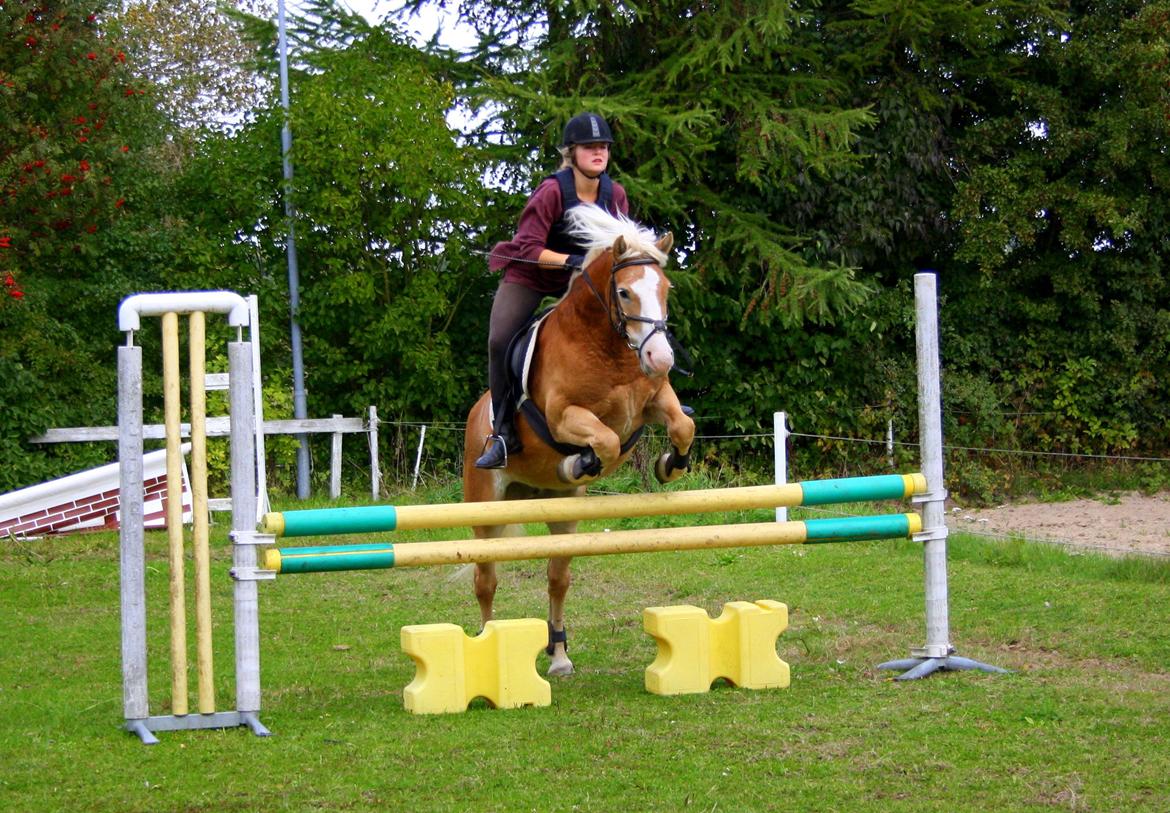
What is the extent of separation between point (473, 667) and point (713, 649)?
3.60 feet

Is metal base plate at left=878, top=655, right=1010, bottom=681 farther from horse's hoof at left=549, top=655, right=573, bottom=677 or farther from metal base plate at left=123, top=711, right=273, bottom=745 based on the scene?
metal base plate at left=123, top=711, right=273, bottom=745

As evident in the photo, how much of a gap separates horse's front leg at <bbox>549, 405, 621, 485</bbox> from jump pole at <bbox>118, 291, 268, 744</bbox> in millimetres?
1271

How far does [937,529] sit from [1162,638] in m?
1.51

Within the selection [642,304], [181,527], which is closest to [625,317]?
[642,304]

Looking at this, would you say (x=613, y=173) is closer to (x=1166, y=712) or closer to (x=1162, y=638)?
(x=1162, y=638)

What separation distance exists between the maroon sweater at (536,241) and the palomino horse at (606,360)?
0.20m

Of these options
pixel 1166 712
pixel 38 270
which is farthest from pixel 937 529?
pixel 38 270

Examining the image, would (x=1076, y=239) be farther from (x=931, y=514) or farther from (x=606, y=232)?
(x=606, y=232)

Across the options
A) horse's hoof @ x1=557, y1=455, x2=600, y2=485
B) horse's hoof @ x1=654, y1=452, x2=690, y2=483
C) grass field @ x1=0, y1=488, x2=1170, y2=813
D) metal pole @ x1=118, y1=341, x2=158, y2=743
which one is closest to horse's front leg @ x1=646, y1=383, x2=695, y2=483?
horse's hoof @ x1=654, y1=452, x2=690, y2=483

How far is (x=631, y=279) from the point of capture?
5.08 m

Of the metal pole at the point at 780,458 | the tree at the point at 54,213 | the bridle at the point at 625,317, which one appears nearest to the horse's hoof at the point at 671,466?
the bridle at the point at 625,317

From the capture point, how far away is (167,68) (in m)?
25.1

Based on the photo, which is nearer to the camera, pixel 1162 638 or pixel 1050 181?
A: pixel 1162 638

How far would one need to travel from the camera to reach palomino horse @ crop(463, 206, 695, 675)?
16.6 ft
